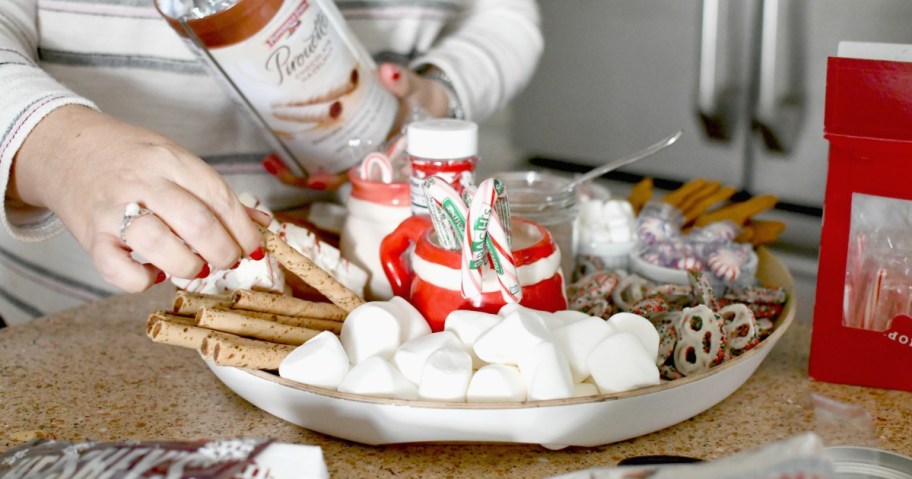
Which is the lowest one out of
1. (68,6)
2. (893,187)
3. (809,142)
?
(809,142)

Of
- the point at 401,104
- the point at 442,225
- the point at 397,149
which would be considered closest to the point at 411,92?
the point at 401,104

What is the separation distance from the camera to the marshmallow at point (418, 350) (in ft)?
2.35

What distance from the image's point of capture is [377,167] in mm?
987

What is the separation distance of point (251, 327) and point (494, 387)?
216mm

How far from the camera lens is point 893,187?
2.55 ft

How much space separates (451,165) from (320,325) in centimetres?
20

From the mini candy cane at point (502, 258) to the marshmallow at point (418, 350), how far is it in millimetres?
64

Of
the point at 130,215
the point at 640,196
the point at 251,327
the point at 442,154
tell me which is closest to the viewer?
the point at 130,215

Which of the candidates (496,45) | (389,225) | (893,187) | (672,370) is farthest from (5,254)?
(893,187)

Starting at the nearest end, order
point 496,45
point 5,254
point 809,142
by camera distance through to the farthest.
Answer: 1. point 5,254
2. point 496,45
3. point 809,142

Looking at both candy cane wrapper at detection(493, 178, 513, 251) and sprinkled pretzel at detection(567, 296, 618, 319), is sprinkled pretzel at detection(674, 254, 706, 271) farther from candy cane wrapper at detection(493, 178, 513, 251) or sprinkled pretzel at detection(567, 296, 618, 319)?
candy cane wrapper at detection(493, 178, 513, 251)

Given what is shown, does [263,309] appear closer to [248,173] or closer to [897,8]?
[248,173]

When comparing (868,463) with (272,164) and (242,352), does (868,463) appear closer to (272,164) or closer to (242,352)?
(242,352)

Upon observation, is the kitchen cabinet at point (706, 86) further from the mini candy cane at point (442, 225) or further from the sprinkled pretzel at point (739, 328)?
the mini candy cane at point (442, 225)
